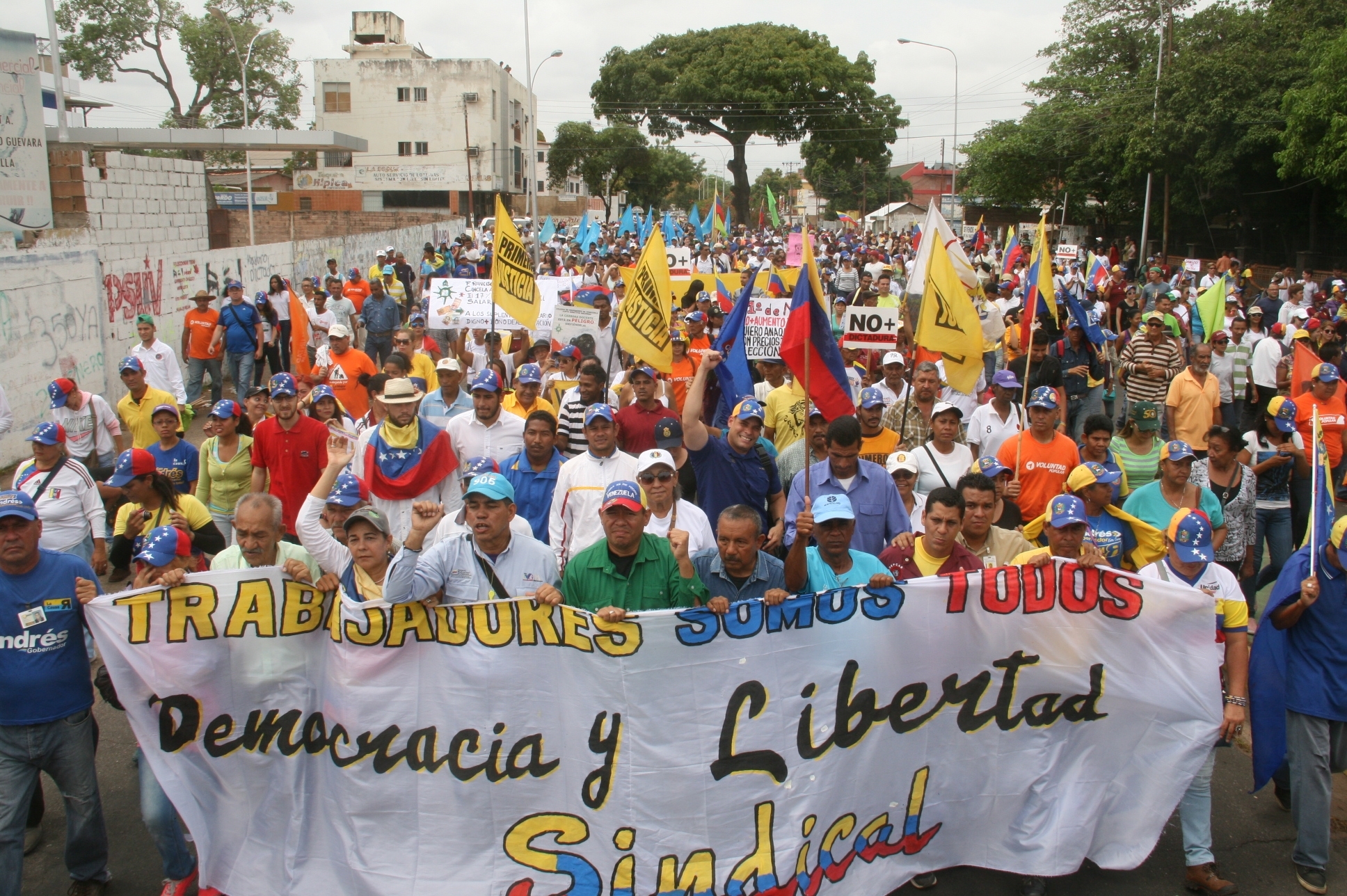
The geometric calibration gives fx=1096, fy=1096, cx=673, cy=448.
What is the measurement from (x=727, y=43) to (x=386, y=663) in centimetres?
5892

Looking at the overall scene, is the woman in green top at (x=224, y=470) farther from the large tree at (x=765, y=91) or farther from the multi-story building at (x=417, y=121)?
the multi-story building at (x=417, y=121)

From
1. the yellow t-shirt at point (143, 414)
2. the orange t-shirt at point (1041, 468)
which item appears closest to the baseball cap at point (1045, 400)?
the orange t-shirt at point (1041, 468)

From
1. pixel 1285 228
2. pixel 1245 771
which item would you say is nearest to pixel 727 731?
pixel 1245 771

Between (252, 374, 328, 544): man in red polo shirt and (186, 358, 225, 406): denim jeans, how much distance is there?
7.20 meters

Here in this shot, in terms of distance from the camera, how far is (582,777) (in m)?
4.30

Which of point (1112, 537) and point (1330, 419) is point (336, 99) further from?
point (1112, 537)

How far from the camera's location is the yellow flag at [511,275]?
9.50 metres

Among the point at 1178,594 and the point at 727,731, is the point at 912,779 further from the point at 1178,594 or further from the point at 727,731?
the point at 1178,594

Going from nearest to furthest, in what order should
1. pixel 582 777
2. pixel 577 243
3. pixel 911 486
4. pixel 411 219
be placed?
pixel 582 777 → pixel 911 486 → pixel 577 243 → pixel 411 219

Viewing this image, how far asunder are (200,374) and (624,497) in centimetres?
1073

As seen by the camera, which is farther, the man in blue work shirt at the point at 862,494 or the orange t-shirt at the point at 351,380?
the orange t-shirt at the point at 351,380

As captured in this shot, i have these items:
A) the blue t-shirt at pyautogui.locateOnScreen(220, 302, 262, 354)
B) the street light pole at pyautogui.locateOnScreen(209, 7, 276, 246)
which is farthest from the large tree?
the blue t-shirt at pyautogui.locateOnScreen(220, 302, 262, 354)

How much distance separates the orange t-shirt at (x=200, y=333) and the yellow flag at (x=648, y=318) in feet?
23.9

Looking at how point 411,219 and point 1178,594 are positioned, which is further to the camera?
point 411,219
